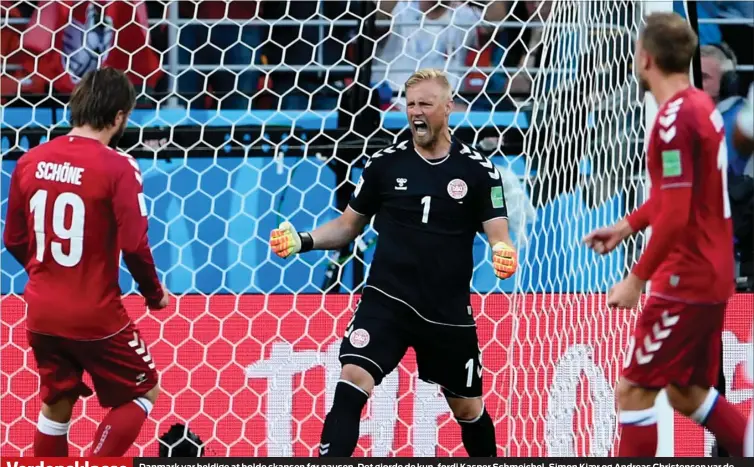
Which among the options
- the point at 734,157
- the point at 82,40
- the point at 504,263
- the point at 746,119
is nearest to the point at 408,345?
the point at 504,263

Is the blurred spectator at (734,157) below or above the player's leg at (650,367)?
above

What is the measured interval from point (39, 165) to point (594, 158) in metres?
2.36

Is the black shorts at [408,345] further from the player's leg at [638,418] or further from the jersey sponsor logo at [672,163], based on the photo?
the jersey sponsor logo at [672,163]

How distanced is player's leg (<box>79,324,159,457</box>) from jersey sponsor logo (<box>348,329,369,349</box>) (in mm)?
679

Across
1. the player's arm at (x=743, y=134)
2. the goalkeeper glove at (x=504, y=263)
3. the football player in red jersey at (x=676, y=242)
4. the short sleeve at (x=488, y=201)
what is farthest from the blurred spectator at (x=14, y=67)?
the football player in red jersey at (x=676, y=242)

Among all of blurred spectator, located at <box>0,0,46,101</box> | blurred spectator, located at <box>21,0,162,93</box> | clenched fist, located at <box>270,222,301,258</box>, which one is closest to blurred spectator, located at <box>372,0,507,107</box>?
blurred spectator, located at <box>21,0,162,93</box>

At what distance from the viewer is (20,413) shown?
5.12 m

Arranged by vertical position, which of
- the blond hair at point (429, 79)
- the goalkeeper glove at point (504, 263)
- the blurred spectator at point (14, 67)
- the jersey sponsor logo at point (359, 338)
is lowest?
the jersey sponsor logo at point (359, 338)

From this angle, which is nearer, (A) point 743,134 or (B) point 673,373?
(B) point 673,373

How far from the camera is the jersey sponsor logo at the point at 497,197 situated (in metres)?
4.42

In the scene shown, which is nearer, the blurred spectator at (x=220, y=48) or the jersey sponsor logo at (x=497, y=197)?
the jersey sponsor logo at (x=497, y=197)

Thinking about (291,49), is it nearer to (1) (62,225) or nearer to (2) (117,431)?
(1) (62,225)

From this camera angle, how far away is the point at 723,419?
3506 mm

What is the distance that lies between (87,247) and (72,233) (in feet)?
0.21
